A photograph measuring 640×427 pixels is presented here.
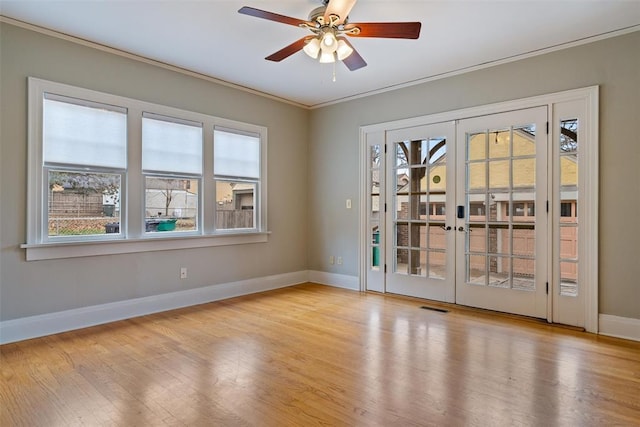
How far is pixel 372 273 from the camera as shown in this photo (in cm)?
501

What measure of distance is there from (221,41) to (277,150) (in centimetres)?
199

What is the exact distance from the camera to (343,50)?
3.01m

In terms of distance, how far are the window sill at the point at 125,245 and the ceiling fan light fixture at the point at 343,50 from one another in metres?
2.62

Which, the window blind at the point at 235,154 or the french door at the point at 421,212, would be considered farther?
the window blind at the point at 235,154

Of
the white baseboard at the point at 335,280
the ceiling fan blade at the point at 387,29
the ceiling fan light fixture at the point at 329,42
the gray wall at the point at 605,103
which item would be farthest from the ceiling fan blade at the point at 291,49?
the white baseboard at the point at 335,280

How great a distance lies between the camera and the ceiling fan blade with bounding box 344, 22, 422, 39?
8.25 ft

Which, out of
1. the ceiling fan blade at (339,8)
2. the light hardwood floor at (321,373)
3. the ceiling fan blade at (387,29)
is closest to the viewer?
the light hardwood floor at (321,373)

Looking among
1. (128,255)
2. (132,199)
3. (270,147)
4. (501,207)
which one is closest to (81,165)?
(132,199)

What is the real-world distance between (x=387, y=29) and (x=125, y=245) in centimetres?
318

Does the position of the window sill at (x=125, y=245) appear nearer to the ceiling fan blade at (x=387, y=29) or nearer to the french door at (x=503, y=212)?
the french door at (x=503, y=212)

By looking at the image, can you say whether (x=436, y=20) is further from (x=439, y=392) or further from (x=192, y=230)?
(x=192, y=230)

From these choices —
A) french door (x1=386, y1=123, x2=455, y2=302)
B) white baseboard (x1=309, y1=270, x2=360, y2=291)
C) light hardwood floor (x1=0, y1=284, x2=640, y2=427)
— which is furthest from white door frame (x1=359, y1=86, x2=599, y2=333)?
white baseboard (x1=309, y1=270, x2=360, y2=291)

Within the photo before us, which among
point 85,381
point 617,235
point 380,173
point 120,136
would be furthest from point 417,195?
point 85,381

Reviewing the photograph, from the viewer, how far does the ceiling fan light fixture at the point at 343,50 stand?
294 cm
